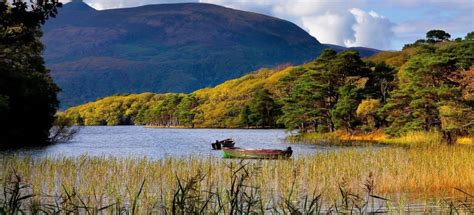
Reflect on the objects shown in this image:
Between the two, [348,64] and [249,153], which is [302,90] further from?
[249,153]

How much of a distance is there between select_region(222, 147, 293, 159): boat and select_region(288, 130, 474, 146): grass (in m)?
7.98

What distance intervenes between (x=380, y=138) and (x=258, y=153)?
20276 mm

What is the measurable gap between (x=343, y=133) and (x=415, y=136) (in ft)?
46.3

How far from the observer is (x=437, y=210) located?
12.5 metres

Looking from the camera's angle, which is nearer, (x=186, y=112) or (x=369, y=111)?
(x=369, y=111)

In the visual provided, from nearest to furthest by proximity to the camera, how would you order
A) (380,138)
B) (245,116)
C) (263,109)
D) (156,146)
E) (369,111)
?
(380,138) < (369,111) < (156,146) < (263,109) < (245,116)

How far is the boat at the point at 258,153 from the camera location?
1140 inches

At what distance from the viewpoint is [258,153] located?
101ft

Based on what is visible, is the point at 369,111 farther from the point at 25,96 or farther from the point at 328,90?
the point at 25,96

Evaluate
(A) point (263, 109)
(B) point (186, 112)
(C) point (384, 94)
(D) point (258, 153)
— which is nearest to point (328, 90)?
(C) point (384, 94)

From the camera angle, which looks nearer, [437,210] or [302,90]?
[437,210]

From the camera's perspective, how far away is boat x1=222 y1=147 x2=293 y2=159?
2896 cm

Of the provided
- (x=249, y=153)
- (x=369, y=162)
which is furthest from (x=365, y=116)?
(x=369, y=162)

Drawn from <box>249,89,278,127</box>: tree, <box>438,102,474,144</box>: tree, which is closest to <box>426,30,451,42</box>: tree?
<box>249,89,278,127</box>: tree
